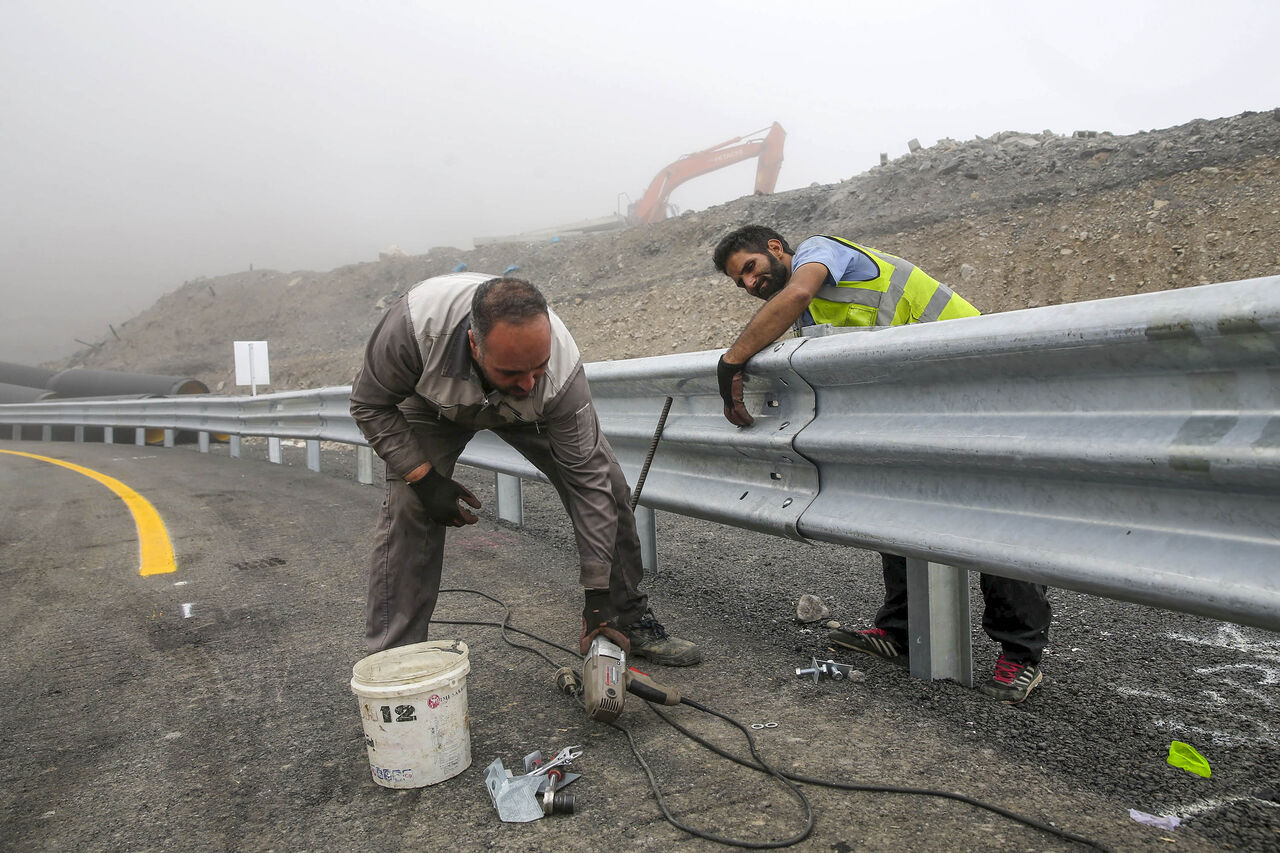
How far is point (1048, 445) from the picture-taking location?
6.59ft

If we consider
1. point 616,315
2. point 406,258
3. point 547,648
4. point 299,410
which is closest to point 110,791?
point 547,648

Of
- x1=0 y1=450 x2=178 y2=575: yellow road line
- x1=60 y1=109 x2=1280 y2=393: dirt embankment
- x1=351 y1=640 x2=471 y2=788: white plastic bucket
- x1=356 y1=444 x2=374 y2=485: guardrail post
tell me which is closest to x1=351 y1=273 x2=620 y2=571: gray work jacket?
x1=351 y1=640 x2=471 y2=788: white plastic bucket

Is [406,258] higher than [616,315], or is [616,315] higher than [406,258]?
[406,258]

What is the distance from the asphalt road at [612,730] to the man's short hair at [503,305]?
1.15m

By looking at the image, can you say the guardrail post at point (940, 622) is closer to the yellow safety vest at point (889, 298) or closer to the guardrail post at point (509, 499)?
the yellow safety vest at point (889, 298)

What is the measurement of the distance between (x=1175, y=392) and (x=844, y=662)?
1433 mm

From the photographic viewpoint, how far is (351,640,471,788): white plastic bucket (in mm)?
2109

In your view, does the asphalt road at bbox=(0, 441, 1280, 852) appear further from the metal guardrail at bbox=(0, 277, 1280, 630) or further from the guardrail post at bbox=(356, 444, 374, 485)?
the guardrail post at bbox=(356, 444, 374, 485)

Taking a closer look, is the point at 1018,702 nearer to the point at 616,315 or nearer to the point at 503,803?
the point at 503,803

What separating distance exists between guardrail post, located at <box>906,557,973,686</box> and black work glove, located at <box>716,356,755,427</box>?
0.76 meters

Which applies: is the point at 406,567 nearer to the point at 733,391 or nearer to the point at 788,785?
the point at 733,391

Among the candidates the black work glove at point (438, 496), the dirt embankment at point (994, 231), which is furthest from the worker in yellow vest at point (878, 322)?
the dirt embankment at point (994, 231)

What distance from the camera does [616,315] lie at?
865 inches

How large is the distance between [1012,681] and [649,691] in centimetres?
108
